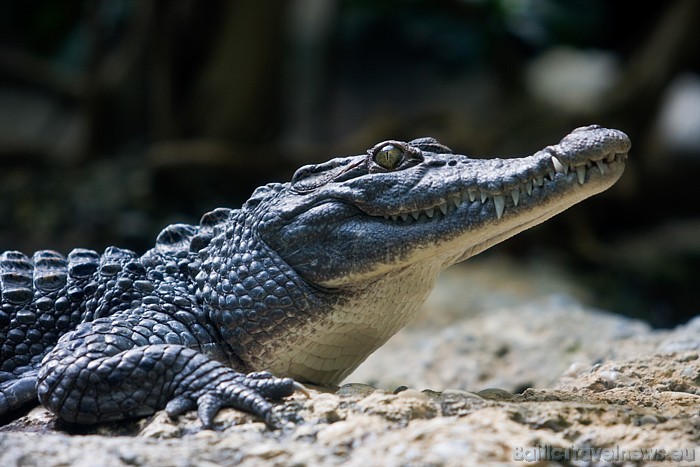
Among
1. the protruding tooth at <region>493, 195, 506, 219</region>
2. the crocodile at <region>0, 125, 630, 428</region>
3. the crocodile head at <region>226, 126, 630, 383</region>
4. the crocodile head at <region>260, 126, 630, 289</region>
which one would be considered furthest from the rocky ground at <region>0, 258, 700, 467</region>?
the protruding tooth at <region>493, 195, 506, 219</region>

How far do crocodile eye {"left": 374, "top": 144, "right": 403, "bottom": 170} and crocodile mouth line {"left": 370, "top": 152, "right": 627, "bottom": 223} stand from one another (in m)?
0.36

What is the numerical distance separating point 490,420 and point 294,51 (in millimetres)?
12469

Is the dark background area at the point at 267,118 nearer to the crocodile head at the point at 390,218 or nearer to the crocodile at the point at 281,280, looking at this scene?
the crocodile at the point at 281,280

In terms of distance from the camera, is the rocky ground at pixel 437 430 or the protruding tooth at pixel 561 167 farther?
the protruding tooth at pixel 561 167

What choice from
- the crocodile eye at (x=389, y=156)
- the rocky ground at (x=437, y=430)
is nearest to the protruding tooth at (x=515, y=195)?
the crocodile eye at (x=389, y=156)

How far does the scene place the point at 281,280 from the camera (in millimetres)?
3631

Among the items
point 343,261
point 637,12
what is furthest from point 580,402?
point 637,12

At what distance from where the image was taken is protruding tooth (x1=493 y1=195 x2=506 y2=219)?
11.1 feet

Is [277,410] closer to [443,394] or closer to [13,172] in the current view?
[443,394]

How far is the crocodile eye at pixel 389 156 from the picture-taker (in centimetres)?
375

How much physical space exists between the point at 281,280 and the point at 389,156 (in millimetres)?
834

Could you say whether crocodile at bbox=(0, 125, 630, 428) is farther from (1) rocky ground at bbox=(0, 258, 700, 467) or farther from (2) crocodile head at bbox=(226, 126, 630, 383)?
(1) rocky ground at bbox=(0, 258, 700, 467)

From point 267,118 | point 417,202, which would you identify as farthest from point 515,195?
point 267,118

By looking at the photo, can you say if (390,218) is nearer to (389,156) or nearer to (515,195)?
(389,156)
